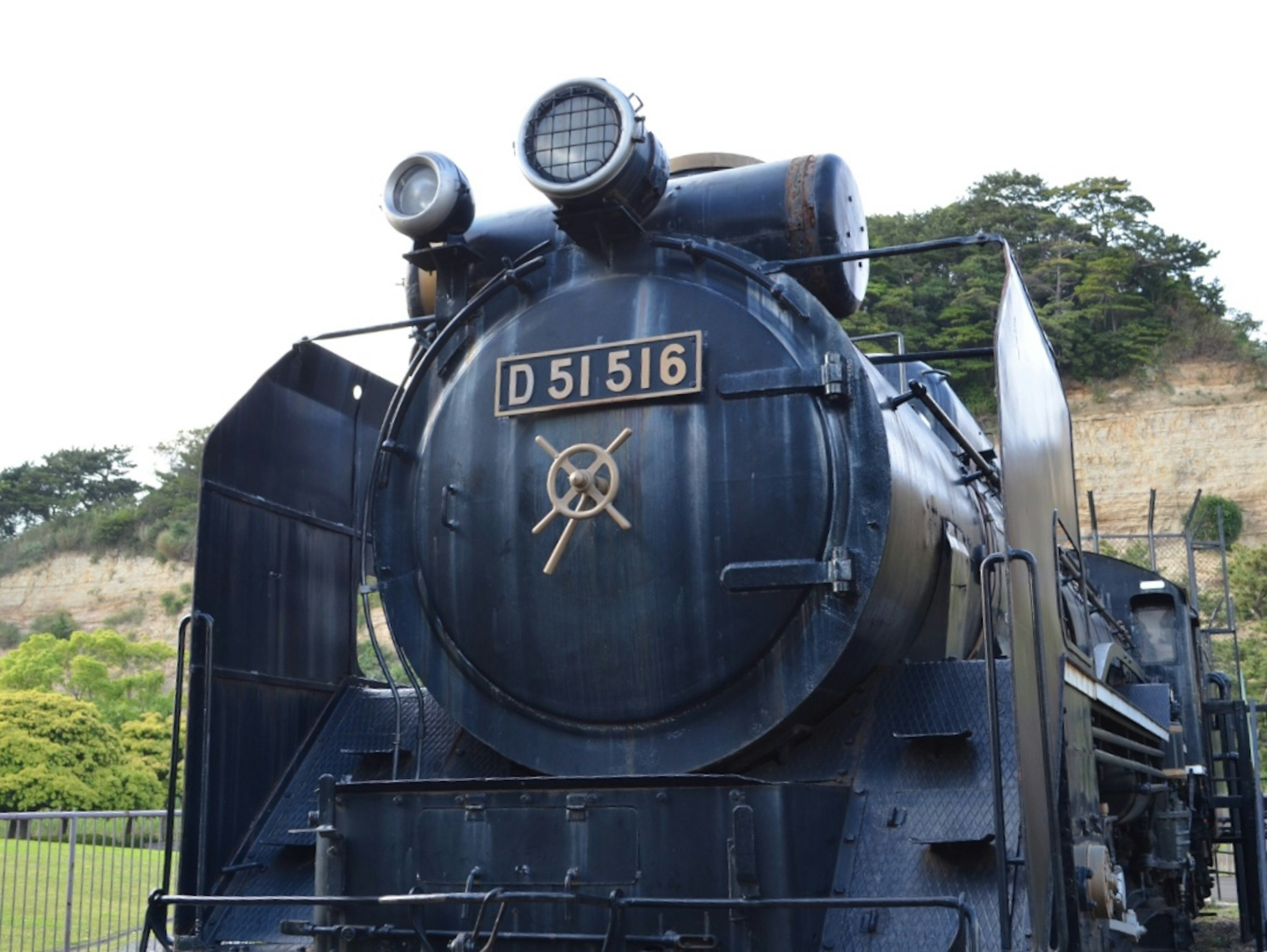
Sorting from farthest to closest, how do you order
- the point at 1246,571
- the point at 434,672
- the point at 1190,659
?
the point at 1246,571 < the point at 1190,659 < the point at 434,672

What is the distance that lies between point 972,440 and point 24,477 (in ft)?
173

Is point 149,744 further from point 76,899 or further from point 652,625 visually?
point 652,625

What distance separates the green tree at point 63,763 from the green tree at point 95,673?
6.85 meters

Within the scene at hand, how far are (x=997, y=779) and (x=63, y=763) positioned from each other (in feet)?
65.7

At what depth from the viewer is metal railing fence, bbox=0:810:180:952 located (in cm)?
792

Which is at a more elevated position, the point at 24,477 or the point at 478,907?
the point at 24,477

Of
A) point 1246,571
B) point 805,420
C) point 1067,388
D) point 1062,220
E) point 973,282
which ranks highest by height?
point 1062,220

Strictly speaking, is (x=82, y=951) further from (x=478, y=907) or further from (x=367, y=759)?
(x=478, y=907)

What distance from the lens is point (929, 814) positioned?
3.34 m

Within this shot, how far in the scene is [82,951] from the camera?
28.9 feet

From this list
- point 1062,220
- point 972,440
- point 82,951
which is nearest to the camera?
point 972,440

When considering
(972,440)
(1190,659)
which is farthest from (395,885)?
(1190,659)

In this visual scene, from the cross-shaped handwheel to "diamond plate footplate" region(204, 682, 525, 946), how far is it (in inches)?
32.9

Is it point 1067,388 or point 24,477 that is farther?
point 24,477
